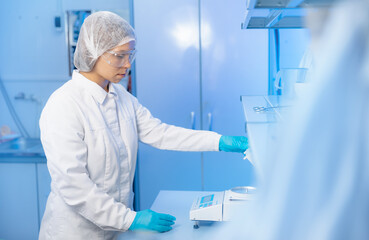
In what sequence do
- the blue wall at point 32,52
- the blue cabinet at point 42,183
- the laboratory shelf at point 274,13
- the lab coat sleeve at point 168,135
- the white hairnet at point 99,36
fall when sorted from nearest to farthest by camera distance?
the laboratory shelf at point 274,13 < the white hairnet at point 99,36 < the lab coat sleeve at point 168,135 < the blue cabinet at point 42,183 < the blue wall at point 32,52

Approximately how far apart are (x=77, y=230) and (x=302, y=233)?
1160 millimetres

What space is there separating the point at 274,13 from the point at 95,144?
2.56 feet

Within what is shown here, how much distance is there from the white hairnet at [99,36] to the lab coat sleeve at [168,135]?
376 millimetres

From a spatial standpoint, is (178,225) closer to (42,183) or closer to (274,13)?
(274,13)

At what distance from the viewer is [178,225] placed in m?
1.39

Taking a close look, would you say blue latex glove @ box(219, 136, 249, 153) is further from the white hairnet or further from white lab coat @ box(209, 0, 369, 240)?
white lab coat @ box(209, 0, 369, 240)

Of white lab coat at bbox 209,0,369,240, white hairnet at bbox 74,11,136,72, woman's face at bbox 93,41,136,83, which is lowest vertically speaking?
white lab coat at bbox 209,0,369,240

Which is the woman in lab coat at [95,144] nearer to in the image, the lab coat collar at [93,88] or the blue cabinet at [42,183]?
the lab coat collar at [93,88]

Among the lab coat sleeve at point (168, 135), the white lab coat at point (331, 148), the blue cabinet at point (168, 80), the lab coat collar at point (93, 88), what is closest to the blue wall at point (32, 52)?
the blue cabinet at point (168, 80)

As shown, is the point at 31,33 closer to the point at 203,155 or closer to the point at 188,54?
the point at 188,54

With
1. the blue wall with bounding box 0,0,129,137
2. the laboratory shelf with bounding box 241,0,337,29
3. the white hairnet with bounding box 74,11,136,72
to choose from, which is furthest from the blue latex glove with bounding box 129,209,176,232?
the blue wall with bounding box 0,0,129,137

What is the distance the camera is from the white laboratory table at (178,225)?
1.30m

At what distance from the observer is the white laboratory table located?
1.30 m

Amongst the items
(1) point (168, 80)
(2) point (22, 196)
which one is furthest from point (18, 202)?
(1) point (168, 80)
